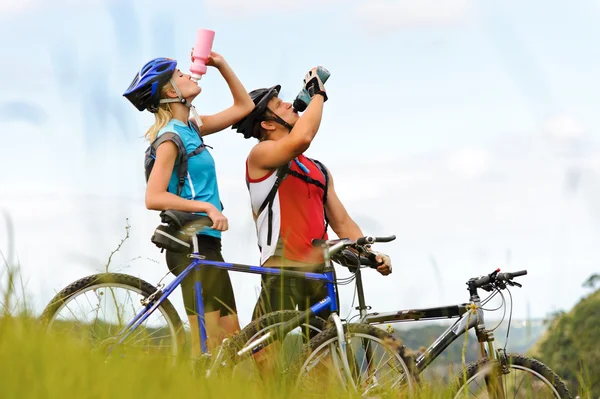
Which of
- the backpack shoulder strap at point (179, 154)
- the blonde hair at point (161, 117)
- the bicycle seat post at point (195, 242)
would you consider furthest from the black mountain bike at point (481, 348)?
the blonde hair at point (161, 117)

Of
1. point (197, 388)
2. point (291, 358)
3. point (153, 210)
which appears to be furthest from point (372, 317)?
point (197, 388)

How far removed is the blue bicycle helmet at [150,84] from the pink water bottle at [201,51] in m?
Answer: 0.22

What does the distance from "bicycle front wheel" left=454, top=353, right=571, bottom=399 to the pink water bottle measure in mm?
2584

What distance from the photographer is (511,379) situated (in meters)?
5.75

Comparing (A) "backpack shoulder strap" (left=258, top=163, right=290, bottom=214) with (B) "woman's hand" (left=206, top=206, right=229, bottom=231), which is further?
(A) "backpack shoulder strap" (left=258, top=163, right=290, bottom=214)

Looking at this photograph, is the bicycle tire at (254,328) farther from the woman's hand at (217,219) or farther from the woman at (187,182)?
the woman's hand at (217,219)

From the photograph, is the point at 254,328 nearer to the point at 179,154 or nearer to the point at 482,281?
the point at 179,154

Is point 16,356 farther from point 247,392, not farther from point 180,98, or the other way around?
point 180,98

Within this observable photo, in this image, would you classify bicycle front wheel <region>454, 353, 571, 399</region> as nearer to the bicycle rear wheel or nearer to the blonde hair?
the bicycle rear wheel

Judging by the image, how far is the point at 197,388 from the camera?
373cm

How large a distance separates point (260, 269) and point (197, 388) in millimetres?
1665

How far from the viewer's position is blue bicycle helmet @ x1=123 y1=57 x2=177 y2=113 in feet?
18.7

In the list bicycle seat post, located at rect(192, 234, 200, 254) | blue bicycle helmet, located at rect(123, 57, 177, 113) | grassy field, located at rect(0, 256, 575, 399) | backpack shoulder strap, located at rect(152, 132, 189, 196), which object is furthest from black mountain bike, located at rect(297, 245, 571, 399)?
blue bicycle helmet, located at rect(123, 57, 177, 113)

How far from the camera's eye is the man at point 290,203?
5562 millimetres
